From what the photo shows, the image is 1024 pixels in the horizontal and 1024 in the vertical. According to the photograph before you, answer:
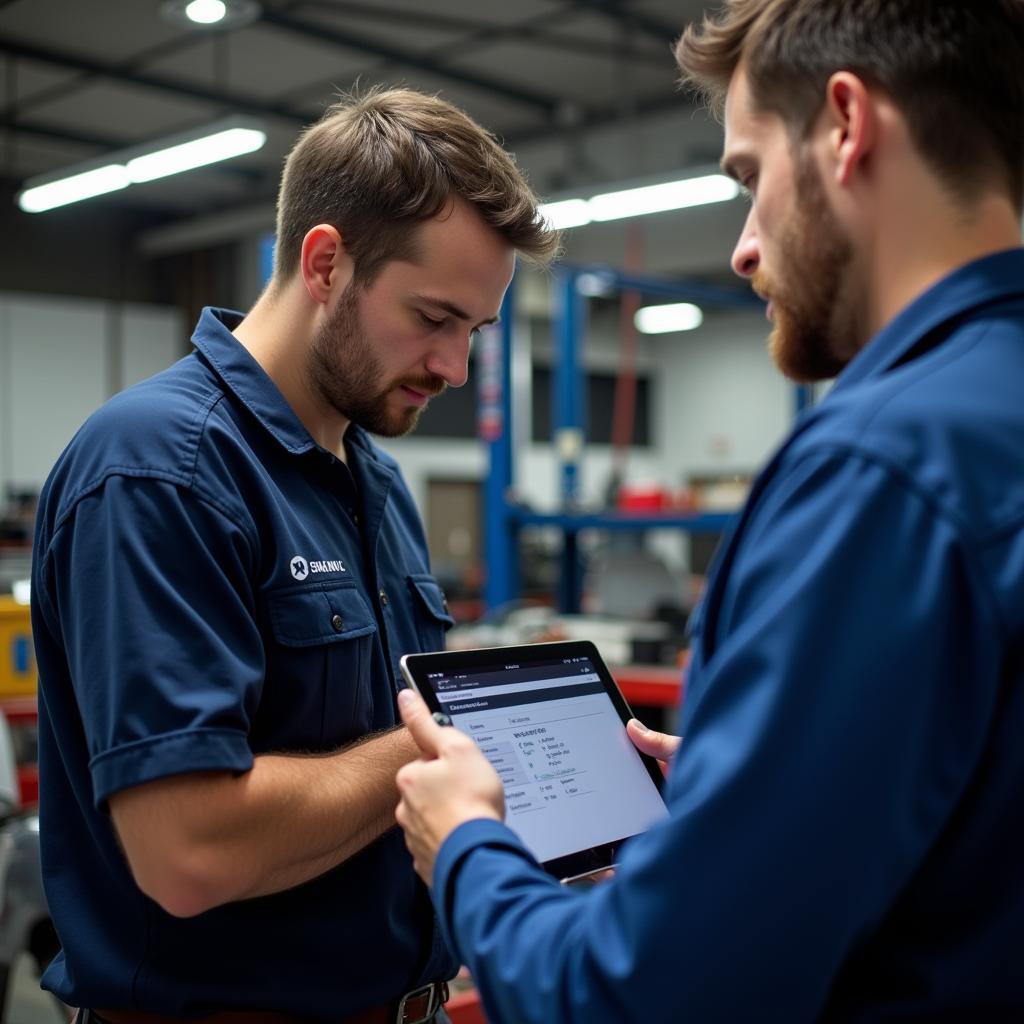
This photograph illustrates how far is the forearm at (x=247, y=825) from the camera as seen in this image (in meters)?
1.05

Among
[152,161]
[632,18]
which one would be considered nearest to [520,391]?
[632,18]

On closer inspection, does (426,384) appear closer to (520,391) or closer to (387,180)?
(387,180)

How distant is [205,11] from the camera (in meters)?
5.68

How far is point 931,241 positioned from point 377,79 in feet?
24.3

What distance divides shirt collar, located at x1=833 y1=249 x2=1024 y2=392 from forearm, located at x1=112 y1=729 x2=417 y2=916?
2.15 feet

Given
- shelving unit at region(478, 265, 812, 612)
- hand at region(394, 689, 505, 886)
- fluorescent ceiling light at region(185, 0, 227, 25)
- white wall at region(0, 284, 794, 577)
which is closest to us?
hand at region(394, 689, 505, 886)

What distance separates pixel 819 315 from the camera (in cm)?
87

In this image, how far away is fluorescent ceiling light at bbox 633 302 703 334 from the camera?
12.6m

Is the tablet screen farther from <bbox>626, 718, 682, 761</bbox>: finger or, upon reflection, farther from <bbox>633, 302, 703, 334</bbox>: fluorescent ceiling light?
<bbox>633, 302, 703, 334</bbox>: fluorescent ceiling light

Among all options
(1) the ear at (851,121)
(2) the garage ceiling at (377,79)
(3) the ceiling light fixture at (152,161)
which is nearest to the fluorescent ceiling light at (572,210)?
(2) the garage ceiling at (377,79)

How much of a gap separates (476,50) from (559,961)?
761 centimetres

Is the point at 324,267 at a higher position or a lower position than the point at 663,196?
lower

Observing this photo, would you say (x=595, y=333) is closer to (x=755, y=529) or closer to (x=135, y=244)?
(x=135, y=244)

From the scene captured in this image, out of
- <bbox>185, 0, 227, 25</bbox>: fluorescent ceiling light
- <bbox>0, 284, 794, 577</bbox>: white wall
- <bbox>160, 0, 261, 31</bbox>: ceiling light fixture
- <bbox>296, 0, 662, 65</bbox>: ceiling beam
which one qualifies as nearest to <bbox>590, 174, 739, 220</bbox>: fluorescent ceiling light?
<bbox>296, 0, 662, 65</bbox>: ceiling beam
